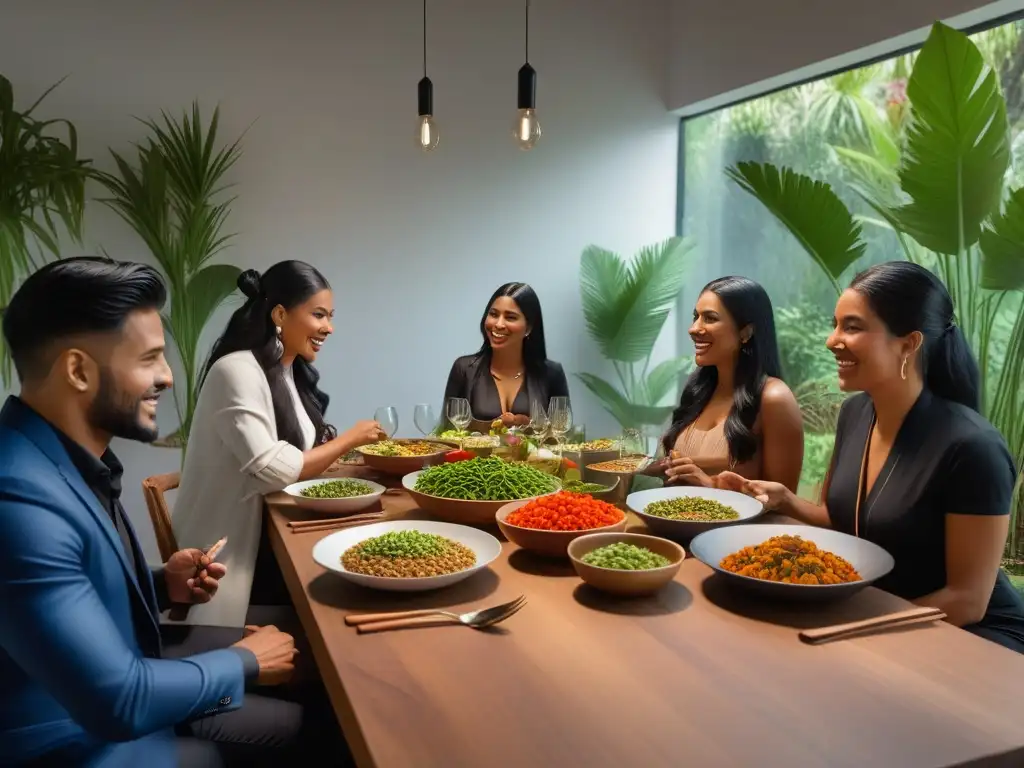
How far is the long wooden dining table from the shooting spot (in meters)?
1.08

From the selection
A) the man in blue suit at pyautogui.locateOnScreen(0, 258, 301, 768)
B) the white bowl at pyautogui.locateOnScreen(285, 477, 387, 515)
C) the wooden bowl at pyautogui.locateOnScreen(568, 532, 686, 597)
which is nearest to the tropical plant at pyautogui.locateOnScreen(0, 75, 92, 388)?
the white bowl at pyautogui.locateOnScreen(285, 477, 387, 515)

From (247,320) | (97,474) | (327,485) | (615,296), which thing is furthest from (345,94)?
(97,474)

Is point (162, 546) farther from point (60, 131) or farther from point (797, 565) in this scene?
point (60, 131)

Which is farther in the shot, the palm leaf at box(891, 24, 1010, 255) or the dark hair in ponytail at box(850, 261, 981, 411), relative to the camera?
the palm leaf at box(891, 24, 1010, 255)

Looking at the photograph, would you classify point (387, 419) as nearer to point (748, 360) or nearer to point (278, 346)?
point (278, 346)

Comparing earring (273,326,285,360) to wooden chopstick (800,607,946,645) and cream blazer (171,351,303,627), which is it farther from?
wooden chopstick (800,607,946,645)

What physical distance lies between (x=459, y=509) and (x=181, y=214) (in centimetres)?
276

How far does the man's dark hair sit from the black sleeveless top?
1698mm

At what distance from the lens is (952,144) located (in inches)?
110

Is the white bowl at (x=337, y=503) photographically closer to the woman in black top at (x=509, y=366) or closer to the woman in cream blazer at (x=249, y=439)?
the woman in cream blazer at (x=249, y=439)

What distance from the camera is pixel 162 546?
7.97ft

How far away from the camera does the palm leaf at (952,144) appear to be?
2713 mm

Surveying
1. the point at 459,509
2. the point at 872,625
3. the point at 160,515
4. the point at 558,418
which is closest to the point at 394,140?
the point at 558,418

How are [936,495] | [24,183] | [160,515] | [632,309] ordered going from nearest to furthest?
1. [936,495]
2. [160,515]
3. [24,183]
4. [632,309]
